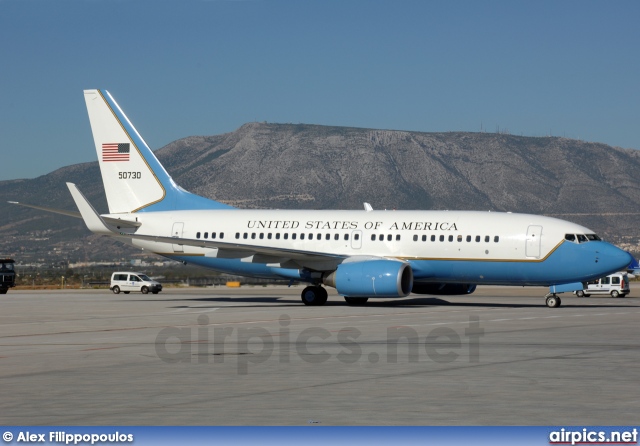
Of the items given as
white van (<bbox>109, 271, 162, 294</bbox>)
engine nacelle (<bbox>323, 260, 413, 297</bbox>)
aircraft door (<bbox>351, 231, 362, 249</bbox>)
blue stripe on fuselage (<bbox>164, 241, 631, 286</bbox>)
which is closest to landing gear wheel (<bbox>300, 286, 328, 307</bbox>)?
aircraft door (<bbox>351, 231, 362, 249</bbox>)

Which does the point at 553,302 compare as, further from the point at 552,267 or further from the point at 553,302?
the point at 552,267

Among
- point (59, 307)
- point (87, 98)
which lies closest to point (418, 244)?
point (59, 307)

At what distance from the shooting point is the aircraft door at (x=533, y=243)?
133 feet

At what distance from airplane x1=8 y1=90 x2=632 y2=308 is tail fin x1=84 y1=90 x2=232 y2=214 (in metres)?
0.05

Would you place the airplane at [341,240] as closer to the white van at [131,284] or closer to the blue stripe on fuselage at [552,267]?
the blue stripe on fuselage at [552,267]

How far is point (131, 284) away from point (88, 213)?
2442 centimetres

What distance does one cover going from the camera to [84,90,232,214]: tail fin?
166ft

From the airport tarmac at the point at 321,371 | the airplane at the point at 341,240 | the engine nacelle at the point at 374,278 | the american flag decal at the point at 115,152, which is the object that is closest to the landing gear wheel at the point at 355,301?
the airplane at the point at 341,240

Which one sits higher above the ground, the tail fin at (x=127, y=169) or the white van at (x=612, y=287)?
the tail fin at (x=127, y=169)

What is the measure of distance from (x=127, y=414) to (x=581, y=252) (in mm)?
30158

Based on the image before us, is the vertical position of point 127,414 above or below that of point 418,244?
below

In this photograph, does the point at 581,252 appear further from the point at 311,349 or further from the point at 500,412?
the point at 500,412

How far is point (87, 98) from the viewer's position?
51.8 m

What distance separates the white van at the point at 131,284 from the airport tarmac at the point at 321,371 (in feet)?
108
